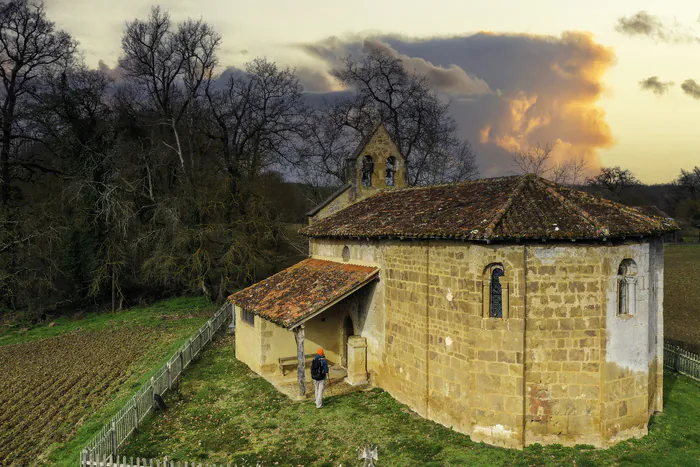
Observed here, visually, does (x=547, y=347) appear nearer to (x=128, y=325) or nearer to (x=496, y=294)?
(x=496, y=294)

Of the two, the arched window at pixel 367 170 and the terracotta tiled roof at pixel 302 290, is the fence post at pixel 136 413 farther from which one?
the arched window at pixel 367 170

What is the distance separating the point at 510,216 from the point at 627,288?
3396 millimetres

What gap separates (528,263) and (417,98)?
93.1ft

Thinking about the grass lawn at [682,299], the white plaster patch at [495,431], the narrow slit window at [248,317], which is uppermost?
the narrow slit window at [248,317]

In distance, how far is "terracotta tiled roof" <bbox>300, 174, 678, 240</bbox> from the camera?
11258 millimetres

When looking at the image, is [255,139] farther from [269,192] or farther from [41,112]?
[41,112]

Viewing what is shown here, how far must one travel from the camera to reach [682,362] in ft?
60.3

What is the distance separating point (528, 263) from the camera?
11.5m

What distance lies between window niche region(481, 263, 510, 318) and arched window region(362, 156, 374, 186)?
12.8 meters

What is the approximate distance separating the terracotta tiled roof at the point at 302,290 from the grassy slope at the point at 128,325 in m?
4.43

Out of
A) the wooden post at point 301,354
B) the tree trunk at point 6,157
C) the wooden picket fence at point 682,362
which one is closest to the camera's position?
the wooden post at point 301,354

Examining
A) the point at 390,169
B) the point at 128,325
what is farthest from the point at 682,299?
the point at 128,325

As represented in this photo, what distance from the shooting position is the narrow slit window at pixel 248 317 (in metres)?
18.2

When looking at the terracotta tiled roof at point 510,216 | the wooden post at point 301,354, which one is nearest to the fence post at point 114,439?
the wooden post at point 301,354
